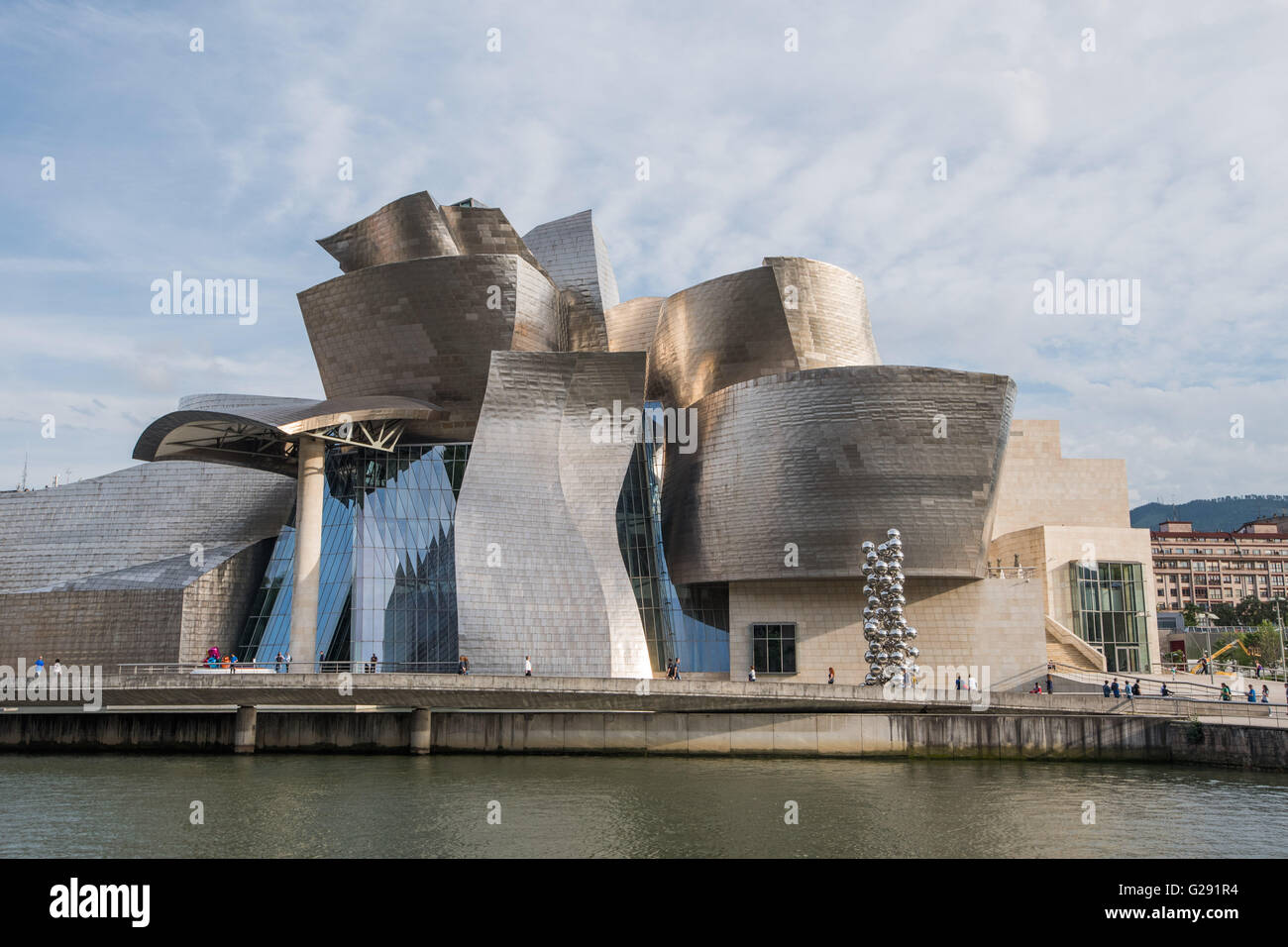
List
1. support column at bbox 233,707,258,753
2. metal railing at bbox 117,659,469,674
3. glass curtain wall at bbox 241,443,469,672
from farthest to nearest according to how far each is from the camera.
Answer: glass curtain wall at bbox 241,443,469,672
metal railing at bbox 117,659,469,674
support column at bbox 233,707,258,753

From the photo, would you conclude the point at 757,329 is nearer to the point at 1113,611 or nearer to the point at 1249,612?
the point at 1113,611

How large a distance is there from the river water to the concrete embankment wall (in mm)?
837

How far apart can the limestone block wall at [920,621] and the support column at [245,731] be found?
51.9 ft

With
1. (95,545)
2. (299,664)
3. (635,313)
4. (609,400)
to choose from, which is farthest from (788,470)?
(95,545)

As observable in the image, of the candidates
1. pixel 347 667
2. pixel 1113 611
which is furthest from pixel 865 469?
pixel 347 667

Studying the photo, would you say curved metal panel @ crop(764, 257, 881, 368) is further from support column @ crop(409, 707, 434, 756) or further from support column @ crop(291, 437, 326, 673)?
support column @ crop(409, 707, 434, 756)

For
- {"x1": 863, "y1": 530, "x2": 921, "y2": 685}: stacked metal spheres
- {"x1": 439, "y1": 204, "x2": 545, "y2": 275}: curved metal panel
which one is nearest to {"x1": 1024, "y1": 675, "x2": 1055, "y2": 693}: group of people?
{"x1": 863, "y1": 530, "x2": 921, "y2": 685}: stacked metal spheres

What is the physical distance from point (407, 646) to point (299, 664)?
3861 millimetres

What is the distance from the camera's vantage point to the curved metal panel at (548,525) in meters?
30.5

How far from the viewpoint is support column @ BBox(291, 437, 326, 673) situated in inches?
1196

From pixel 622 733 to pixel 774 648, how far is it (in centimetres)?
934
